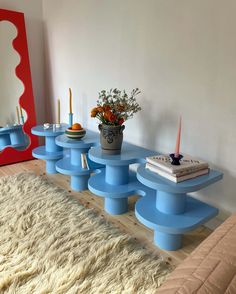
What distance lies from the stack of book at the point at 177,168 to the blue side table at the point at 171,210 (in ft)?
0.08

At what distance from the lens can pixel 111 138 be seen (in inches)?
71.0

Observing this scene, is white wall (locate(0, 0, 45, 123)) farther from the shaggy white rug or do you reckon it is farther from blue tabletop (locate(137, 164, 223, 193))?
blue tabletop (locate(137, 164, 223, 193))

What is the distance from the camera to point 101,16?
7.37 feet

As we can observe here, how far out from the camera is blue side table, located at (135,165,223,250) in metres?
1.38

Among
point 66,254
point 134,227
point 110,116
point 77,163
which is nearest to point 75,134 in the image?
point 77,163

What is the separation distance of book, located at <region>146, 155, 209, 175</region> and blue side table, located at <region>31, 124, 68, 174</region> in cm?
119

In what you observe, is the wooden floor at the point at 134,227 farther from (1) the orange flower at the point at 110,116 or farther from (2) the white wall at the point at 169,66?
(1) the orange flower at the point at 110,116

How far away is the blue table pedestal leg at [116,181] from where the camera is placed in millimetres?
1837

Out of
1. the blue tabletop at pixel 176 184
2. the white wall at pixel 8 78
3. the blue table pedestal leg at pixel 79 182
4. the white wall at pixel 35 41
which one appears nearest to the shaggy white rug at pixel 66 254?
the blue table pedestal leg at pixel 79 182

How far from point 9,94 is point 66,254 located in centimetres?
196

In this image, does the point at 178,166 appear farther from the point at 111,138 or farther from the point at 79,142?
the point at 79,142

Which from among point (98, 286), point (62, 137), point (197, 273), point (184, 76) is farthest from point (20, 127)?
point (197, 273)

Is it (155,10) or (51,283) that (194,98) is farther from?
(51,283)

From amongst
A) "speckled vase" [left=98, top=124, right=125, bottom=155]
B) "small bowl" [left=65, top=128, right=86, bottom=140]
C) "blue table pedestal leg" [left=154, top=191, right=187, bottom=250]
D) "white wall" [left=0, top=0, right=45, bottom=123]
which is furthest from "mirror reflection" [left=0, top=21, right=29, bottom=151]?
"blue table pedestal leg" [left=154, top=191, right=187, bottom=250]
